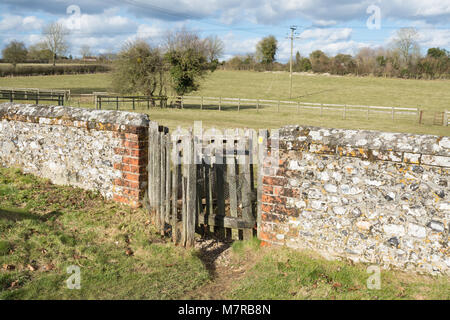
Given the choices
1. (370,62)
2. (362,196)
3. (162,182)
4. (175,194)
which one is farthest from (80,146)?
(370,62)

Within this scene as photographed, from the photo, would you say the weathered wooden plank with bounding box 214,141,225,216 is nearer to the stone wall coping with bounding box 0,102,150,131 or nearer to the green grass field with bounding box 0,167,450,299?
the green grass field with bounding box 0,167,450,299

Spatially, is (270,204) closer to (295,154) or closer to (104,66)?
(295,154)

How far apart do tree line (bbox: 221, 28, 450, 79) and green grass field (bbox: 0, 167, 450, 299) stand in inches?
3033

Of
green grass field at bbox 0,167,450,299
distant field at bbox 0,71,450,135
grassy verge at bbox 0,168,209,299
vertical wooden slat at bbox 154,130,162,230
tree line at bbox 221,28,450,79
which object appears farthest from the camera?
tree line at bbox 221,28,450,79

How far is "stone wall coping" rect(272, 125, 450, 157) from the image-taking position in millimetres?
4133

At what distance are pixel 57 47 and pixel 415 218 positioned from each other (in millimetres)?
85882

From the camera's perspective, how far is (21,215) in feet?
18.8

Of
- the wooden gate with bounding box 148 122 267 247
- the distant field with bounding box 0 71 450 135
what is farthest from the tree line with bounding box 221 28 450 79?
the wooden gate with bounding box 148 122 267 247

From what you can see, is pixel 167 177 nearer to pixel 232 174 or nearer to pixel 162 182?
pixel 162 182

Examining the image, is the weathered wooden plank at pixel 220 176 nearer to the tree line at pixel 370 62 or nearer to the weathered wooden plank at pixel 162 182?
the weathered wooden plank at pixel 162 182

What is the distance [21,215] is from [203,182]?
2734 mm
